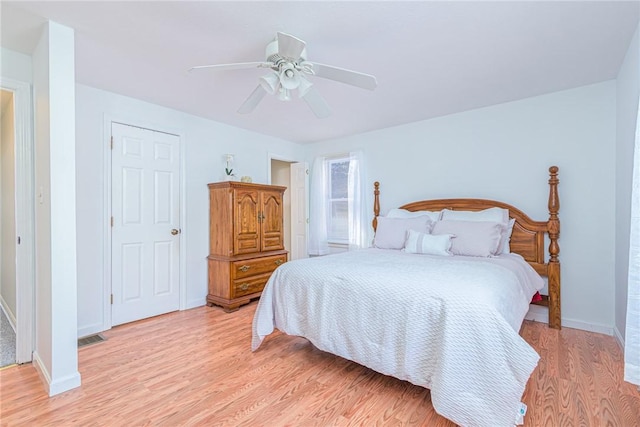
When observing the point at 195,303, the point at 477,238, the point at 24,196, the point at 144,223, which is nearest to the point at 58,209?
the point at 24,196

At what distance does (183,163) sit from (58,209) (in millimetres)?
1805

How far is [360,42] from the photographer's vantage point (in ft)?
6.97

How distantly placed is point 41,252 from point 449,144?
3.97 metres

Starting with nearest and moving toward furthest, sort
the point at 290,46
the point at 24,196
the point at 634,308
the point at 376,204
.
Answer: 1. the point at 634,308
2. the point at 290,46
3. the point at 24,196
4. the point at 376,204

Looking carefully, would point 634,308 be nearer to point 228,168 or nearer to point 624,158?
point 624,158

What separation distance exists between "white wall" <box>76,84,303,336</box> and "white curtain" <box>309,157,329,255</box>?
31.0 inches

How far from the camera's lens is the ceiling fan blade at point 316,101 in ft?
7.32

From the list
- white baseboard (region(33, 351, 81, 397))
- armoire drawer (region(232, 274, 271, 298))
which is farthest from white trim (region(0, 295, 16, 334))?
armoire drawer (region(232, 274, 271, 298))

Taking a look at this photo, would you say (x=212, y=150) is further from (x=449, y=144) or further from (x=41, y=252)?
(x=449, y=144)

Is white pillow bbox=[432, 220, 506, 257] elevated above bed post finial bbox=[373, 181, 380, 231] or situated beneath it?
situated beneath

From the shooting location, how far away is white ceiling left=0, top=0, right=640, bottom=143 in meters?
1.80

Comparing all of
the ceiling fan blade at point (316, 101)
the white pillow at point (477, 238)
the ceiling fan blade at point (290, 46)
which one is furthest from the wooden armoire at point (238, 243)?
the white pillow at point (477, 238)

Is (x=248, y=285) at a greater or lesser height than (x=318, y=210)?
lesser

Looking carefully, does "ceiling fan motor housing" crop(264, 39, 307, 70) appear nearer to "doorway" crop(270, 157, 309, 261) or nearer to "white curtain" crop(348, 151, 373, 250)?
"white curtain" crop(348, 151, 373, 250)
